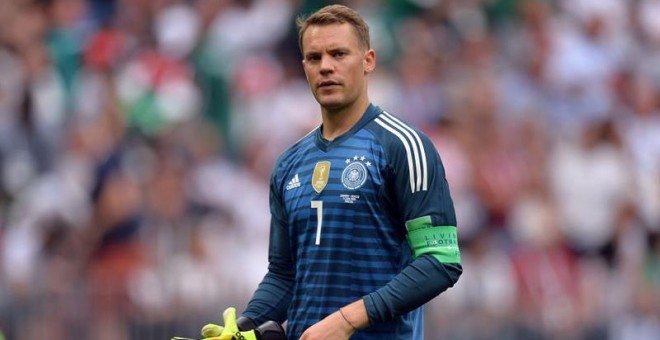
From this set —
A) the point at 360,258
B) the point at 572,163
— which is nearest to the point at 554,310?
the point at 572,163

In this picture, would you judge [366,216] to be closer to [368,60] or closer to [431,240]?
[431,240]

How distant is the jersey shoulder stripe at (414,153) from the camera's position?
6062 mm

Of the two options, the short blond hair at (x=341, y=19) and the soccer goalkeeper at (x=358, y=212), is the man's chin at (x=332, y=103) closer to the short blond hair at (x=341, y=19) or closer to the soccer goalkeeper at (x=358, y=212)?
the soccer goalkeeper at (x=358, y=212)

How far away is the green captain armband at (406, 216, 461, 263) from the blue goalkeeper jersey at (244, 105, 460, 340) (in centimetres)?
3

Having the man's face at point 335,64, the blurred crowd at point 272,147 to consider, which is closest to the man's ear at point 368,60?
the man's face at point 335,64

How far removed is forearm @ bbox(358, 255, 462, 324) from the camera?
5.97 m

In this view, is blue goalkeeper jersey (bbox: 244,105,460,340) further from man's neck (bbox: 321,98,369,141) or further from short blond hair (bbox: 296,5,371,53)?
short blond hair (bbox: 296,5,371,53)

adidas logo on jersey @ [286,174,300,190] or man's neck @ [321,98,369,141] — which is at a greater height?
man's neck @ [321,98,369,141]

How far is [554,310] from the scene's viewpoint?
13.5m

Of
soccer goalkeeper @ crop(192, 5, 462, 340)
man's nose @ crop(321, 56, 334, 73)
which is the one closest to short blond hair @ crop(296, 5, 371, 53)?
soccer goalkeeper @ crop(192, 5, 462, 340)

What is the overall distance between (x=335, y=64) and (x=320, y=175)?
1.54ft

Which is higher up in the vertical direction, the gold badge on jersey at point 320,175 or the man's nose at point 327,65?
the man's nose at point 327,65

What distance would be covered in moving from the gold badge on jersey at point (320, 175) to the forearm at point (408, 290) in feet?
1.73

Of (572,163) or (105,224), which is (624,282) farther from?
(105,224)
